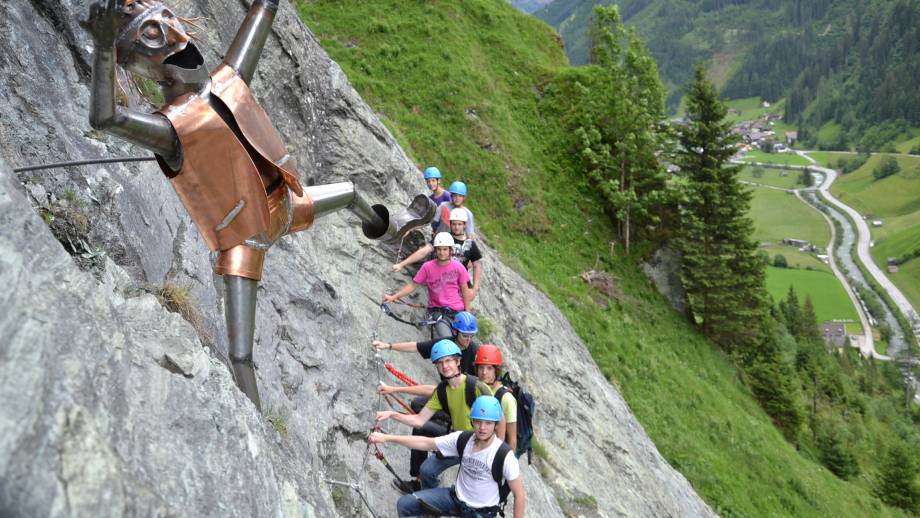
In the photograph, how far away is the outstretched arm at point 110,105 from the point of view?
4.28 meters

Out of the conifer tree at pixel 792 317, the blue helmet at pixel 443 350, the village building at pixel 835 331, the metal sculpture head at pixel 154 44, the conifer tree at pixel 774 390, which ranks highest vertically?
the metal sculpture head at pixel 154 44

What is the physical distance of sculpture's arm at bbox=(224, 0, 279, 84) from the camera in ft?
19.4

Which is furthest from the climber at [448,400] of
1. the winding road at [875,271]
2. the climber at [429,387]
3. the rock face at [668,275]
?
the winding road at [875,271]

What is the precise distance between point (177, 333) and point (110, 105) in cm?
161

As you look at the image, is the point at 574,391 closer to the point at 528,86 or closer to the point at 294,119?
the point at 294,119

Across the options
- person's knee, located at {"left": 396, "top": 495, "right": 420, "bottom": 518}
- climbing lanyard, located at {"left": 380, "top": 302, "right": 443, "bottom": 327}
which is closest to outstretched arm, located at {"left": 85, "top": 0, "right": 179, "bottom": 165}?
person's knee, located at {"left": 396, "top": 495, "right": 420, "bottom": 518}

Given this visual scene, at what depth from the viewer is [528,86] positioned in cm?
3331

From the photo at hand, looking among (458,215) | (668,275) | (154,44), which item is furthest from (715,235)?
(154,44)

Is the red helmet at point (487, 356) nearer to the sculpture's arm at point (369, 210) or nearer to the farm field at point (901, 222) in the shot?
the sculpture's arm at point (369, 210)

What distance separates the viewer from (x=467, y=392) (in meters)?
6.94

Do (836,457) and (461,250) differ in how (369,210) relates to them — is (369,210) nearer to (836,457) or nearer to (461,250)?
(461,250)

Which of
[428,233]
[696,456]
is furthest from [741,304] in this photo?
[428,233]

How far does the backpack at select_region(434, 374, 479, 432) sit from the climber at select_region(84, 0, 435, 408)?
7.26 ft

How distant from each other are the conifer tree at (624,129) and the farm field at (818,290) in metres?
123
